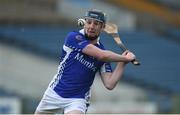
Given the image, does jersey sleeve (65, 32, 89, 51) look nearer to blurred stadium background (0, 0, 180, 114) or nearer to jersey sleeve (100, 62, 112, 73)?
jersey sleeve (100, 62, 112, 73)

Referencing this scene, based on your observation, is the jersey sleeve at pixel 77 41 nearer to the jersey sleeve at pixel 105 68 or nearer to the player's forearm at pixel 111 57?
the player's forearm at pixel 111 57

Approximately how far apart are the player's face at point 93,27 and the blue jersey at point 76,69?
0.31ft

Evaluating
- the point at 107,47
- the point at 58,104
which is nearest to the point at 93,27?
the point at 58,104

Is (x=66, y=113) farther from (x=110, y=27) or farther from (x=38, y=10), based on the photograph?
(x=38, y=10)

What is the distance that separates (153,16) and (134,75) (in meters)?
3.07

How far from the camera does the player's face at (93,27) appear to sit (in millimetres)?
5738

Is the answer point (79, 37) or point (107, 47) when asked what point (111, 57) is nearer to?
point (79, 37)

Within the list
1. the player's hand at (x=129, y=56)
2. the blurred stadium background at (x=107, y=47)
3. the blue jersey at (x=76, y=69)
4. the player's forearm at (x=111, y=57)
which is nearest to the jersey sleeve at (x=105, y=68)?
the blue jersey at (x=76, y=69)

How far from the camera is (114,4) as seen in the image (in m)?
17.3

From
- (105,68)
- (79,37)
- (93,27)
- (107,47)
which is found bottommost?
(107,47)

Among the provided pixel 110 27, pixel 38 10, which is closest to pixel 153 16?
pixel 38 10

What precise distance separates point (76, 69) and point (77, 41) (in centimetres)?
23

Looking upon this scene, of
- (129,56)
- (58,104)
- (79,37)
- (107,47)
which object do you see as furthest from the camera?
(107,47)

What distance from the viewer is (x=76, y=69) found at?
19.4ft
